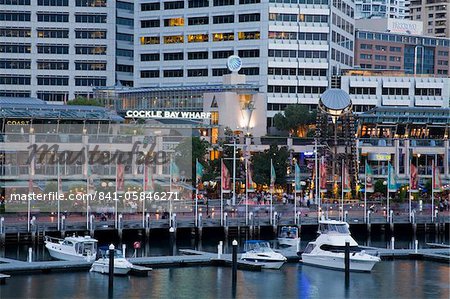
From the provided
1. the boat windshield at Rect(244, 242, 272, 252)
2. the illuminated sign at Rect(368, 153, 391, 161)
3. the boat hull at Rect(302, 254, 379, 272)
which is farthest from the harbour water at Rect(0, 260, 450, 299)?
the illuminated sign at Rect(368, 153, 391, 161)

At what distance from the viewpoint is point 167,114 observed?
183750mm

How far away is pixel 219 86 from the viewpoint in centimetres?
19050

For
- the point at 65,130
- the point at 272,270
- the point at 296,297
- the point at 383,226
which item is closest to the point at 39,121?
the point at 65,130

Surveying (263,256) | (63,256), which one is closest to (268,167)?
(263,256)

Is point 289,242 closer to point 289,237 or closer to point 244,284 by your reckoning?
point 289,237

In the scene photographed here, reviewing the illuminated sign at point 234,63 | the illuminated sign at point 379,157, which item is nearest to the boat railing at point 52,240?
the illuminated sign at point 379,157

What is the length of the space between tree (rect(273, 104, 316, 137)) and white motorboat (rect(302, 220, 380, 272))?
302 ft

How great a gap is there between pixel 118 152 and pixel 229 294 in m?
49.2

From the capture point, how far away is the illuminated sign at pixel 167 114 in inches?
7156

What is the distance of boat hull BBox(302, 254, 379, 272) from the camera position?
3784 inches

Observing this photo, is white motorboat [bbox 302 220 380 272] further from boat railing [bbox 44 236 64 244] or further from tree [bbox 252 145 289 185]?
tree [bbox 252 145 289 185]

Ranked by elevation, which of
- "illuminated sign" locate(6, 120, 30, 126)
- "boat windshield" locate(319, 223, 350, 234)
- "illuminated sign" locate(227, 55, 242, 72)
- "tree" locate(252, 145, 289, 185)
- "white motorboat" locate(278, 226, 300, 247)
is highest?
"illuminated sign" locate(227, 55, 242, 72)

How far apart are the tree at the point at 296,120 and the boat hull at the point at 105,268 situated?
10430 centimetres

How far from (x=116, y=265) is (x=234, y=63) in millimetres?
104195
